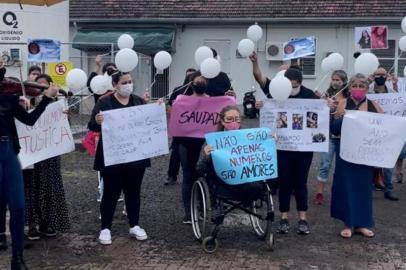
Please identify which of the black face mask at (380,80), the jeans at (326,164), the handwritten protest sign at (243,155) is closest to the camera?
the handwritten protest sign at (243,155)

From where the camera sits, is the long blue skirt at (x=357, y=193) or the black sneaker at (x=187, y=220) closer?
the long blue skirt at (x=357, y=193)

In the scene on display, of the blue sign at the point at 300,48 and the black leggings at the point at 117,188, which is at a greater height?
the blue sign at the point at 300,48

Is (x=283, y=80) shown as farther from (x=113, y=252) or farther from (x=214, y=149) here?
(x=113, y=252)

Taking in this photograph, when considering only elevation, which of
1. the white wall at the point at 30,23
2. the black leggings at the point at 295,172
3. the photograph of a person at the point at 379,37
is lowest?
the black leggings at the point at 295,172

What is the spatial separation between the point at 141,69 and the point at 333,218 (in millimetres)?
14432

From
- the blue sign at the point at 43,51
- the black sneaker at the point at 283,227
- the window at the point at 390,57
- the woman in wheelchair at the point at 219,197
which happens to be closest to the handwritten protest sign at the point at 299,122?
the woman in wheelchair at the point at 219,197

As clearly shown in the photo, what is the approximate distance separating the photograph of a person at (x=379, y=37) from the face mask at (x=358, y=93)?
3779mm

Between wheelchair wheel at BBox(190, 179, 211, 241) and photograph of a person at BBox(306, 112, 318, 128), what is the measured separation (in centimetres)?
144

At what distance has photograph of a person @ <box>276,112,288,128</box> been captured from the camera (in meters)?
7.00

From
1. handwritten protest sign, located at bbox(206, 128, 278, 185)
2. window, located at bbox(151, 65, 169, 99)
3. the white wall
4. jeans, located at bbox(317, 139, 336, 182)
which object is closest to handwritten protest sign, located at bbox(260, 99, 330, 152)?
handwritten protest sign, located at bbox(206, 128, 278, 185)

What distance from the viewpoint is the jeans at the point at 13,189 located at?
18.0 feet

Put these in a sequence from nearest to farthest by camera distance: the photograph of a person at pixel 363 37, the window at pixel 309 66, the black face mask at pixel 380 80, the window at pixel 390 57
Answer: the black face mask at pixel 380 80
the photograph of a person at pixel 363 37
the window at pixel 390 57
the window at pixel 309 66

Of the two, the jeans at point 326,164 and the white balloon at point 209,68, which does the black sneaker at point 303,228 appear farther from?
the white balloon at point 209,68

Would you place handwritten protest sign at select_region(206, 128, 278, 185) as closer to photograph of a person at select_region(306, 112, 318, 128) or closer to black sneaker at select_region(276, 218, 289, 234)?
photograph of a person at select_region(306, 112, 318, 128)
